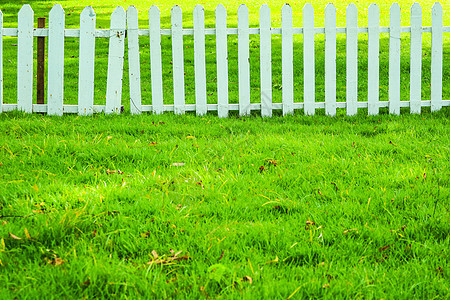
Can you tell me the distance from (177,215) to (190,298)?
0.87 meters

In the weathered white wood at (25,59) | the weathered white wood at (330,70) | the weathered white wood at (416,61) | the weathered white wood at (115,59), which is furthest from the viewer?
the weathered white wood at (416,61)

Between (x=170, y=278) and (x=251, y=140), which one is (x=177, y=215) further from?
(x=251, y=140)

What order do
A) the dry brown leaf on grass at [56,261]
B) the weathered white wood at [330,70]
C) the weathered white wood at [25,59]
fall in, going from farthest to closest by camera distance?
1. the weathered white wood at [330,70]
2. the weathered white wood at [25,59]
3. the dry brown leaf on grass at [56,261]

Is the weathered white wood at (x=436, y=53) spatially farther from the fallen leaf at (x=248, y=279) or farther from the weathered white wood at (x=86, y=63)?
the fallen leaf at (x=248, y=279)

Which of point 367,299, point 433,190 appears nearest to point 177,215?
point 367,299

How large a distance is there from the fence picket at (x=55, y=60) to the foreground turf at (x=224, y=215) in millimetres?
1095

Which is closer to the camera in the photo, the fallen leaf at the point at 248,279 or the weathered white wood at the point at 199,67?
the fallen leaf at the point at 248,279

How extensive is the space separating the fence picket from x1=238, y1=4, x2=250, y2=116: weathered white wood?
2.35 meters

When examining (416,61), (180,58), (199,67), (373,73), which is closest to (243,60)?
(199,67)

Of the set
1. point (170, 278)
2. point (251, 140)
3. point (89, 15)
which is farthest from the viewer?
point (89, 15)

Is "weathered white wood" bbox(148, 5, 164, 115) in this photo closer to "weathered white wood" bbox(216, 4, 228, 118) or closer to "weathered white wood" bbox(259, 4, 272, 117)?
"weathered white wood" bbox(216, 4, 228, 118)

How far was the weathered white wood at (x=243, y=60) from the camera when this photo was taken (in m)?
5.99

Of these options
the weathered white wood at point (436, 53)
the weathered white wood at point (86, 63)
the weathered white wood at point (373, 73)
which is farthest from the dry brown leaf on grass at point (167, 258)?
the weathered white wood at point (436, 53)

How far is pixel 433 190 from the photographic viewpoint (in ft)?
10.9
